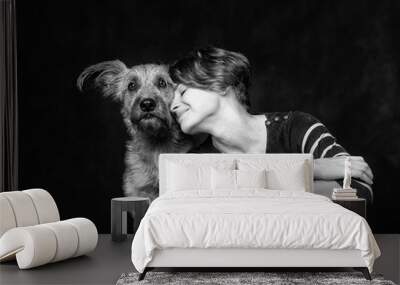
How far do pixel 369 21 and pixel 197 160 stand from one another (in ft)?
8.17

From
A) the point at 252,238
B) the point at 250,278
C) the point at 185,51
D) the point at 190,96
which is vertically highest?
the point at 185,51

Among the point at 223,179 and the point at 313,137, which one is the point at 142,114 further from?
the point at 313,137

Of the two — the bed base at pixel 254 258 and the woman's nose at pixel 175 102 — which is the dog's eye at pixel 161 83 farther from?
the bed base at pixel 254 258

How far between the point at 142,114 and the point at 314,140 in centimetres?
198

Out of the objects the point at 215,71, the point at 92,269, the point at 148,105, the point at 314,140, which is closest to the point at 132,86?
the point at 148,105

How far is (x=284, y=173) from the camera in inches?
257

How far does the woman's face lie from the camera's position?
7188 mm

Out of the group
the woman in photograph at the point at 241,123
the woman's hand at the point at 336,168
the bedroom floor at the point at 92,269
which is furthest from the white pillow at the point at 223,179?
the woman's hand at the point at 336,168

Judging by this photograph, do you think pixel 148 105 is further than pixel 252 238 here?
Yes

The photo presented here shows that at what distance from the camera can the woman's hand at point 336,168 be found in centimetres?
710

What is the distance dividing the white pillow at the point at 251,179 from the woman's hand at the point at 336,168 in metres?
0.97

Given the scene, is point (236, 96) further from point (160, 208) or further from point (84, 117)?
point (160, 208)

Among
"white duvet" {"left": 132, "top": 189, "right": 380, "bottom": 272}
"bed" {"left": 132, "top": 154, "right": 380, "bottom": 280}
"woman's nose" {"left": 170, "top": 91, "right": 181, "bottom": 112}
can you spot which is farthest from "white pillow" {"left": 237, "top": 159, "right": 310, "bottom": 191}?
"white duvet" {"left": 132, "top": 189, "right": 380, "bottom": 272}

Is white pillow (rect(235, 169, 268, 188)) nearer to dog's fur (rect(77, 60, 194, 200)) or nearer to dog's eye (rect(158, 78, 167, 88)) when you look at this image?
dog's fur (rect(77, 60, 194, 200))
